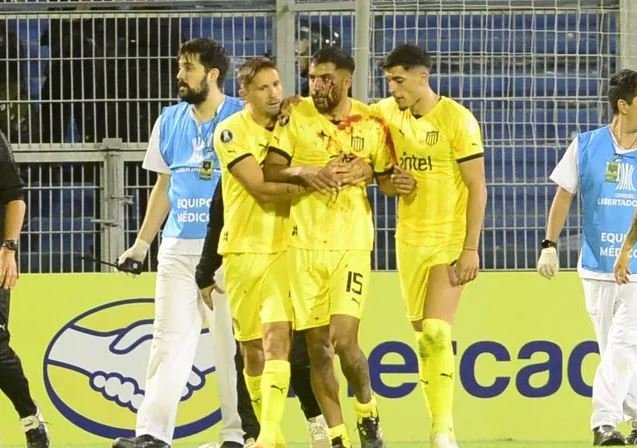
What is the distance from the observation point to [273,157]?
28.9 feet

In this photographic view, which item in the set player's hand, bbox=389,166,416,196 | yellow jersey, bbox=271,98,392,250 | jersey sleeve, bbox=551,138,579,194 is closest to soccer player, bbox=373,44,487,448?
player's hand, bbox=389,166,416,196

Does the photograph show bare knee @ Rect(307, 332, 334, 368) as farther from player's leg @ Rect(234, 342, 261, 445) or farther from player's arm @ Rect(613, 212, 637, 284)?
player's arm @ Rect(613, 212, 637, 284)

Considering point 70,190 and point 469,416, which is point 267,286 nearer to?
point 469,416

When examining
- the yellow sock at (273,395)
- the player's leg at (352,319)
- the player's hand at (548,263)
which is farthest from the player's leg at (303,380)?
the player's hand at (548,263)

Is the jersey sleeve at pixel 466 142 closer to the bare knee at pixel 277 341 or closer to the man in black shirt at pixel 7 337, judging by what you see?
the bare knee at pixel 277 341

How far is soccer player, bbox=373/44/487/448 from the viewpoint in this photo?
8.92 m

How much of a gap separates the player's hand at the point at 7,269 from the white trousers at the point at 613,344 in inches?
129

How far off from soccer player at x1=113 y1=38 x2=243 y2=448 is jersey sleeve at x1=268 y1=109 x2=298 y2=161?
87 cm

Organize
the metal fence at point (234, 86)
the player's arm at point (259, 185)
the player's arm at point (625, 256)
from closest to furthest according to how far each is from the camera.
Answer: the player's arm at point (259, 185) < the player's arm at point (625, 256) < the metal fence at point (234, 86)

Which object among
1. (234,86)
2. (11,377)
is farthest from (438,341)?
(234,86)

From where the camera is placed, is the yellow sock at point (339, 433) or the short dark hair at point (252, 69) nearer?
the yellow sock at point (339, 433)

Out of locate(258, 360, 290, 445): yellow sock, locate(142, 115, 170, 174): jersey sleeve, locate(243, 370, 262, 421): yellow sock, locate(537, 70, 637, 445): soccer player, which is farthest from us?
locate(537, 70, 637, 445): soccer player

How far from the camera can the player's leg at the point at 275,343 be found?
27.9 feet

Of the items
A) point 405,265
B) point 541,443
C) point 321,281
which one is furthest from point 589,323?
point 321,281
